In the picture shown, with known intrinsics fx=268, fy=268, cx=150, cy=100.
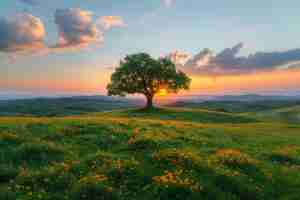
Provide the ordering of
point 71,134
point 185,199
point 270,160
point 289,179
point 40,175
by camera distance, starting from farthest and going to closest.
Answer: point 71,134, point 270,160, point 289,179, point 40,175, point 185,199

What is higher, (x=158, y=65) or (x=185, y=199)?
(x=158, y=65)

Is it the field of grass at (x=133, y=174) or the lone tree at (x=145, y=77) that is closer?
the field of grass at (x=133, y=174)

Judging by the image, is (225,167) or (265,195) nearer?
(265,195)

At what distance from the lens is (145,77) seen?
238ft

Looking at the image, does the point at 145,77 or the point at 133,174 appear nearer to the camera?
the point at 133,174

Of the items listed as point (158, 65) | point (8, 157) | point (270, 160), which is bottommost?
point (270, 160)

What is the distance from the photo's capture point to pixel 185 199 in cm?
941

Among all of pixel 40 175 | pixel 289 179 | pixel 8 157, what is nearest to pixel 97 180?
pixel 40 175

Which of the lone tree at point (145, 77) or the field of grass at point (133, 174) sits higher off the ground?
the lone tree at point (145, 77)

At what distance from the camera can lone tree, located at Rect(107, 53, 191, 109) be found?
236 ft

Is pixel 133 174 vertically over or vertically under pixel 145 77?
under

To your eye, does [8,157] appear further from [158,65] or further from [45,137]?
[158,65]

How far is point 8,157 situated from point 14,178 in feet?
9.58

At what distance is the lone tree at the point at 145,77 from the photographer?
236ft
